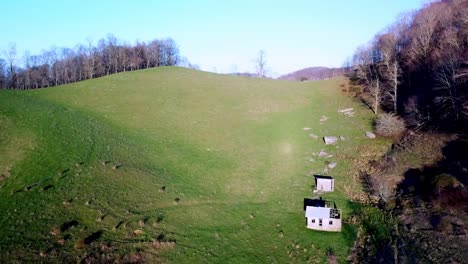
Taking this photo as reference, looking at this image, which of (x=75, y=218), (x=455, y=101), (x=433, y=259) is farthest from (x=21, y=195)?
(x=455, y=101)

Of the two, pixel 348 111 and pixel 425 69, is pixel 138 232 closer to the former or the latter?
pixel 348 111

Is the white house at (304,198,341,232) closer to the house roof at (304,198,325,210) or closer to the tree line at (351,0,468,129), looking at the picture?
the house roof at (304,198,325,210)

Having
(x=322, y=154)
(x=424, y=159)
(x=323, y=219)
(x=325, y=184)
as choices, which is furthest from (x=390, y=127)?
(x=323, y=219)

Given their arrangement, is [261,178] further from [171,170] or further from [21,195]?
[21,195]

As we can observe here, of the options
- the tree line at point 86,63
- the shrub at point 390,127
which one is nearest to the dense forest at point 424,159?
the shrub at point 390,127

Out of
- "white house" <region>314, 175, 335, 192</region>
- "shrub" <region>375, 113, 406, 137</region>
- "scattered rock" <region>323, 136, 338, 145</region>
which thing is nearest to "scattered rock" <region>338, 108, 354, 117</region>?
"shrub" <region>375, 113, 406, 137</region>
